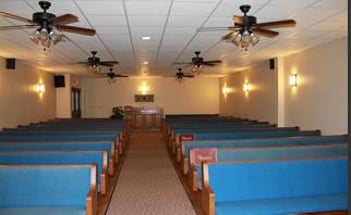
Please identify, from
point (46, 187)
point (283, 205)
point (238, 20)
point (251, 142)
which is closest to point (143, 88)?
point (251, 142)

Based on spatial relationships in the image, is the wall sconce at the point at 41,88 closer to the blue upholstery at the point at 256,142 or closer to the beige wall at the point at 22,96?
the beige wall at the point at 22,96

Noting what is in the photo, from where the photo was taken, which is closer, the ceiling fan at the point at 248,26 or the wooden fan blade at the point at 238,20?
the wooden fan blade at the point at 238,20

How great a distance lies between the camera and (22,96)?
28.9 ft

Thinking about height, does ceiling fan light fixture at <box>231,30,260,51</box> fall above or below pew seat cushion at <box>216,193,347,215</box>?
above

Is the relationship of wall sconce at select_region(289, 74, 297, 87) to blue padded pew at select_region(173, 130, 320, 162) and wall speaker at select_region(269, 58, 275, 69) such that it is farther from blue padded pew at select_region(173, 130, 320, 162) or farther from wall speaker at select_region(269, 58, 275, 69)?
blue padded pew at select_region(173, 130, 320, 162)

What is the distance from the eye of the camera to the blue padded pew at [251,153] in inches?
153

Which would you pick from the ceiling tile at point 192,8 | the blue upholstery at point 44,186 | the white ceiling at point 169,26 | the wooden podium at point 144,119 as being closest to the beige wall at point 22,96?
the white ceiling at point 169,26

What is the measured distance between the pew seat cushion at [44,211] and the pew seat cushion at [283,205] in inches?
48.9

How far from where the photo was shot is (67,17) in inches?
133

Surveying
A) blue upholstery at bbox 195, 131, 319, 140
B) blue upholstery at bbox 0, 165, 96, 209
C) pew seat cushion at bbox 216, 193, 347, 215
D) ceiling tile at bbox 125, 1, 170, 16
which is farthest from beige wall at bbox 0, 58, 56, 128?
pew seat cushion at bbox 216, 193, 347, 215

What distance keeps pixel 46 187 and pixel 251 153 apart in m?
2.31

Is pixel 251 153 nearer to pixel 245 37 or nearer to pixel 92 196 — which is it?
pixel 245 37

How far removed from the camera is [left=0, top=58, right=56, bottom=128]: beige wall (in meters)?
7.68

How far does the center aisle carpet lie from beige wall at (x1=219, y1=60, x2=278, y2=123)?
11.6 ft
